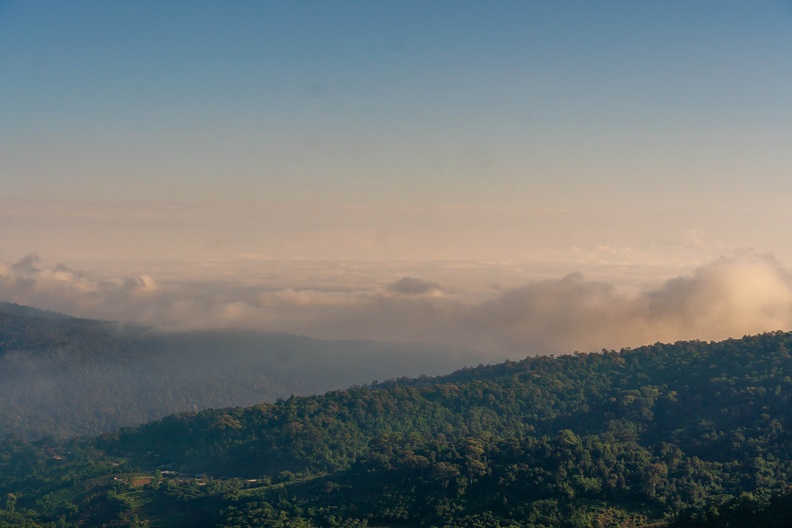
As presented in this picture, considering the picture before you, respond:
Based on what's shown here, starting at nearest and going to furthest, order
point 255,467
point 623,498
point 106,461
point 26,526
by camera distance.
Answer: point 623,498, point 26,526, point 255,467, point 106,461

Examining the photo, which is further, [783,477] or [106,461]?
[106,461]

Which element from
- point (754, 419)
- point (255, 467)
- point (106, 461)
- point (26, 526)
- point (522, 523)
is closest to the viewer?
point (522, 523)

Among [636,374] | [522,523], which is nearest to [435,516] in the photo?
[522,523]

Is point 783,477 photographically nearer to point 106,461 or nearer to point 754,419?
point 754,419

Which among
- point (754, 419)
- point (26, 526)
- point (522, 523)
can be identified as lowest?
point (26, 526)

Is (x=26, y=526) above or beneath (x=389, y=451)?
beneath

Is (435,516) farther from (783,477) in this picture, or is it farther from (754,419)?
(754,419)

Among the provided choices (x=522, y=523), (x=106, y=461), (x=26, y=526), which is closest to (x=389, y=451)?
(x=522, y=523)
